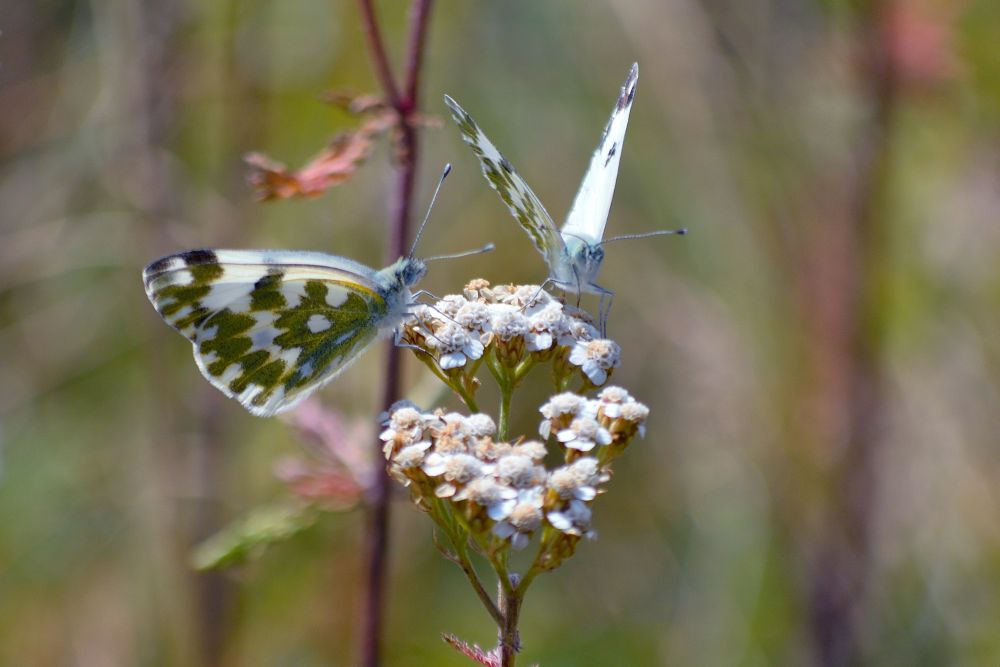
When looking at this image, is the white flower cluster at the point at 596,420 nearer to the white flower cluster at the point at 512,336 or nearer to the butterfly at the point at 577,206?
the white flower cluster at the point at 512,336

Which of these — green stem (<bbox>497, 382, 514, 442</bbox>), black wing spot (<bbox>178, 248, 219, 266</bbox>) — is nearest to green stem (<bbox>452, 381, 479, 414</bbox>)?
green stem (<bbox>497, 382, 514, 442</bbox>)

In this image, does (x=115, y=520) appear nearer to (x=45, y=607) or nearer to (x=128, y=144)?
(x=45, y=607)

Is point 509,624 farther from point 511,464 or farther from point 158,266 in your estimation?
point 158,266

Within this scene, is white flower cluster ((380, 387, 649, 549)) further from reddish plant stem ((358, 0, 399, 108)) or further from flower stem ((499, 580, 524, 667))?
reddish plant stem ((358, 0, 399, 108))

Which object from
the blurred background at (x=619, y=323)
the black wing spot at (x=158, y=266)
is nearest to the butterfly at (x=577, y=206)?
the black wing spot at (x=158, y=266)

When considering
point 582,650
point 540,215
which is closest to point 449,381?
point 540,215
